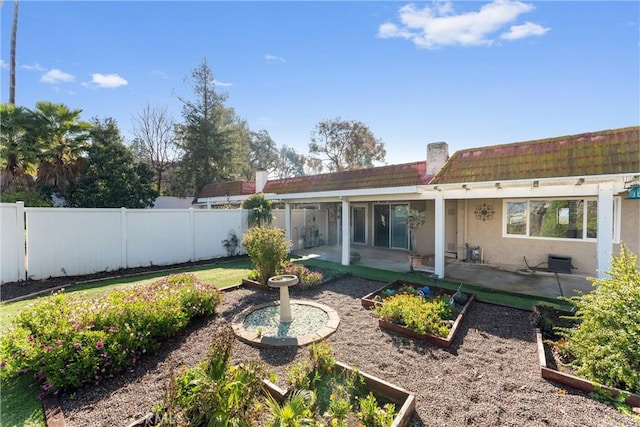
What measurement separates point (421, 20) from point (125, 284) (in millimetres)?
10822

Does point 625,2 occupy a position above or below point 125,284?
above

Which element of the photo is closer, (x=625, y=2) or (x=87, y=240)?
(x=625, y=2)

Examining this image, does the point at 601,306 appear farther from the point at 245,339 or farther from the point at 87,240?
the point at 87,240

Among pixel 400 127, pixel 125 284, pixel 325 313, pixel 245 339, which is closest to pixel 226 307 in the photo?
pixel 245 339

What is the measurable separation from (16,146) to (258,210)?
31.1 feet

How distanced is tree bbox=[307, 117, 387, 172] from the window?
21023 mm

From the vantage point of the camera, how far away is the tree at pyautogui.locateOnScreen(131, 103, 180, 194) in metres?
24.0

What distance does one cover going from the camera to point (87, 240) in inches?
333

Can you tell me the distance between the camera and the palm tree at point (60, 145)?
36.5 ft

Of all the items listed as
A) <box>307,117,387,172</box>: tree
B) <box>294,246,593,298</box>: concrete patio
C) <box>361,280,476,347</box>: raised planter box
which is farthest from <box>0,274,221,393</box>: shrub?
<box>307,117,387,172</box>: tree

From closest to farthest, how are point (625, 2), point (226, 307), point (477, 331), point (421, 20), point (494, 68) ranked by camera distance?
point (477, 331)
point (625, 2)
point (226, 307)
point (421, 20)
point (494, 68)

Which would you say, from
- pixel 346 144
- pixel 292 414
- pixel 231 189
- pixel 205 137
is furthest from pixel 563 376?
pixel 346 144

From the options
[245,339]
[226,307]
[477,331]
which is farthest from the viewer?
[226,307]

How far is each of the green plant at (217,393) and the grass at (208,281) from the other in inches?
66.9
